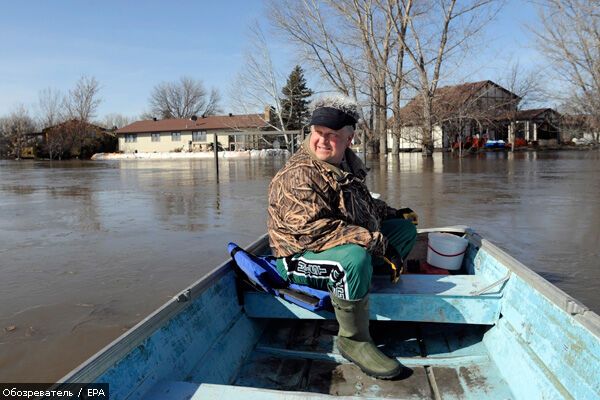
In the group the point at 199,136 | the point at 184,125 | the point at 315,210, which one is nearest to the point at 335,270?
the point at 315,210

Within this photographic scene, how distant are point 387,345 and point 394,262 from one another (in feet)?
1.71

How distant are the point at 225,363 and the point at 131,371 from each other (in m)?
0.70

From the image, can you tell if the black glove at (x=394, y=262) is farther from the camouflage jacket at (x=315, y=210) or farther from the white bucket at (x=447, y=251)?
the white bucket at (x=447, y=251)

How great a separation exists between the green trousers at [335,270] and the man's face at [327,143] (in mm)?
541

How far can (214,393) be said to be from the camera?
1880 millimetres

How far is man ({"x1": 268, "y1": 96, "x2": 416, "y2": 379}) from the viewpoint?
96.4 inches

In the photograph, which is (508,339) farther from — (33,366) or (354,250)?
(33,366)

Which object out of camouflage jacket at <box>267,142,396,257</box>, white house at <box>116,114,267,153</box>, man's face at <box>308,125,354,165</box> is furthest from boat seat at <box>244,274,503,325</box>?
white house at <box>116,114,267,153</box>

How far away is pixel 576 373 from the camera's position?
6.38 ft

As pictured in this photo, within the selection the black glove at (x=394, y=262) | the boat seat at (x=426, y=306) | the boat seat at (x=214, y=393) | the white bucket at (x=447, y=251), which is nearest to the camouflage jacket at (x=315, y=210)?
the black glove at (x=394, y=262)

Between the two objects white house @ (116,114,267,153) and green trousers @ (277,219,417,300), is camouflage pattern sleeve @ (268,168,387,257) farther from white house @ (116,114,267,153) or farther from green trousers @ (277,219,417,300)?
white house @ (116,114,267,153)

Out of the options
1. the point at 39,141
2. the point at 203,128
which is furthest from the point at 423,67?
the point at 39,141

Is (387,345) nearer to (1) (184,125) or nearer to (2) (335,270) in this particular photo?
(2) (335,270)

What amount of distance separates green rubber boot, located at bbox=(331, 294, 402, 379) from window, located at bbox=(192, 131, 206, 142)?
5899 centimetres
